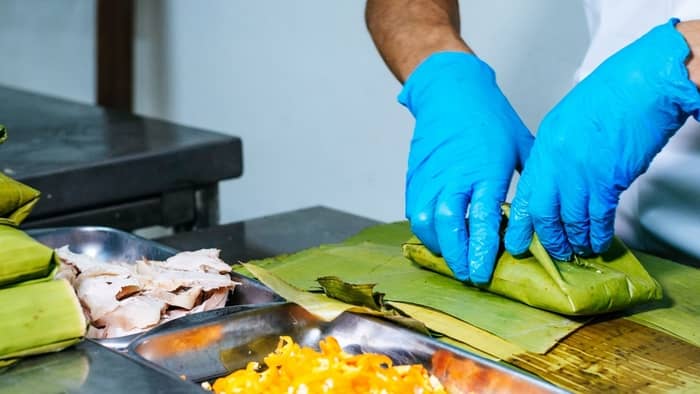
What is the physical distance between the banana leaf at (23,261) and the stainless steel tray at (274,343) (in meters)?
0.13

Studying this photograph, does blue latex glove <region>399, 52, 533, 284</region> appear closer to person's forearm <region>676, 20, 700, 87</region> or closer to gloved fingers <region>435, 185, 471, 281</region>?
gloved fingers <region>435, 185, 471, 281</region>

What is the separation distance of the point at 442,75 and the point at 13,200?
29.0 inches

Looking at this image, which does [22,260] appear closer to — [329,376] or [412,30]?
[329,376]

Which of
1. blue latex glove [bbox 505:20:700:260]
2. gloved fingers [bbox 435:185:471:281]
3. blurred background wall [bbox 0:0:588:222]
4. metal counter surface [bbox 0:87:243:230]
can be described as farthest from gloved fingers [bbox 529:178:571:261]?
blurred background wall [bbox 0:0:588:222]

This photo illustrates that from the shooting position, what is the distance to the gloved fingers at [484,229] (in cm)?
142

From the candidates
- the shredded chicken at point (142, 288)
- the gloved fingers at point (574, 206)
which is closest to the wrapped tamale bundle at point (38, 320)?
the shredded chicken at point (142, 288)

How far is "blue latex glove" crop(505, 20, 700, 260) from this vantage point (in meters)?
1.36

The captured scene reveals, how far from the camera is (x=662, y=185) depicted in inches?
67.4

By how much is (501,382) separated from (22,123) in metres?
1.87

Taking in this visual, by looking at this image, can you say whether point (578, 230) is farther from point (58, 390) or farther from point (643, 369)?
point (58, 390)

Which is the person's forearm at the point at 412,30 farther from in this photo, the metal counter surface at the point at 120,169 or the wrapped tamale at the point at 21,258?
the wrapped tamale at the point at 21,258

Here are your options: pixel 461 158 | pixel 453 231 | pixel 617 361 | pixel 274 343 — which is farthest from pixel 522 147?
pixel 274 343

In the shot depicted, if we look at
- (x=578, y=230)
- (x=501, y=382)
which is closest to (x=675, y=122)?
(x=578, y=230)

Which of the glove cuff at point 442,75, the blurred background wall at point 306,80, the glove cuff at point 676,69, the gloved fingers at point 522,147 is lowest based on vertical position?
the blurred background wall at point 306,80
